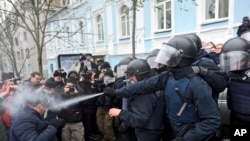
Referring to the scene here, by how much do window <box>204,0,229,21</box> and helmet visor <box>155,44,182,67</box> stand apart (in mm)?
6493

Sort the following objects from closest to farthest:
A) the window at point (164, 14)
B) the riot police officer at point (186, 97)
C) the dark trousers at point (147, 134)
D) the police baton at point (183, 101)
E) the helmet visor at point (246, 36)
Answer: the riot police officer at point (186, 97), the police baton at point (183, 101), the dark trousers at point (147, 134), the helmet visor at point (246, 36), the window at point (164, 14)

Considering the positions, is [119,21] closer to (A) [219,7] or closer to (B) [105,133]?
(A) [219,7]

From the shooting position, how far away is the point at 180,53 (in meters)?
2.12

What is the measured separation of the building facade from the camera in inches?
309

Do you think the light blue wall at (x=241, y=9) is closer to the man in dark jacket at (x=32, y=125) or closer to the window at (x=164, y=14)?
the window at (x=164, y=14)

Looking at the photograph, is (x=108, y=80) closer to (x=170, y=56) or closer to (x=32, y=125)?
(x=32, y=125)

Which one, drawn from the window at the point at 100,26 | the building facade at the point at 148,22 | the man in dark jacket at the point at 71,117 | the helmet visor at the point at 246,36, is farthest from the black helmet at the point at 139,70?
the window at the point at 100,26

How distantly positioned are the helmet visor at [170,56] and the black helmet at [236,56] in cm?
65

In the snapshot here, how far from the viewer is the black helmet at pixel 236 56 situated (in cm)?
239

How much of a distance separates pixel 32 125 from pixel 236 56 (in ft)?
7.21

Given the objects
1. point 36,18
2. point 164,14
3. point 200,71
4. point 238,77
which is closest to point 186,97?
point 200,71

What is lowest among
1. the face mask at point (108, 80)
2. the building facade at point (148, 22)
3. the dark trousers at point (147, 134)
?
the dark trousers at point (147, 134)

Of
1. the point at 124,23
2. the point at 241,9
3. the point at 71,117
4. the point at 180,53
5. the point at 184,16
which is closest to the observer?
the point at 180,53

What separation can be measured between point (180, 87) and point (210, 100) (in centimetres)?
26
